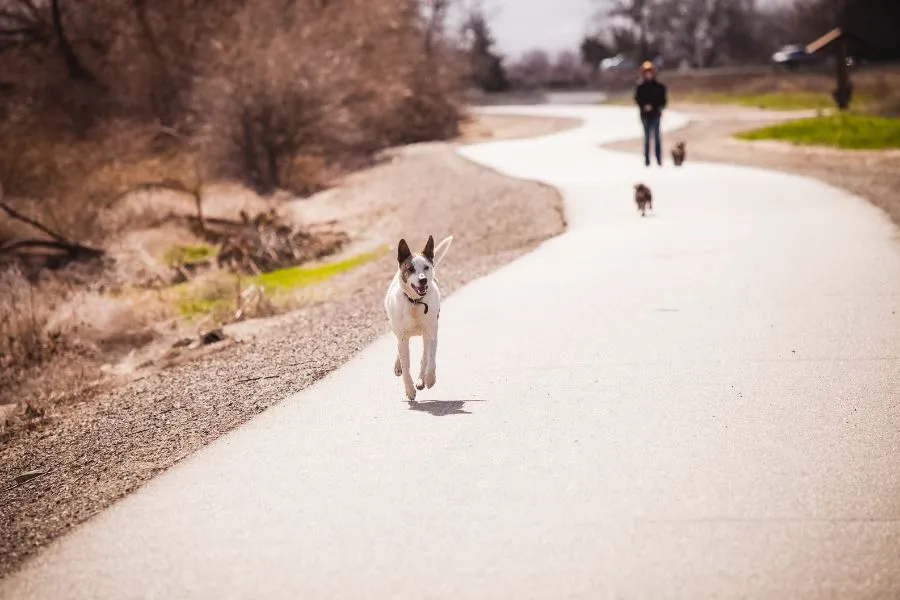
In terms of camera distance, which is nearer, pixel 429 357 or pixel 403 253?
pixel 403 253

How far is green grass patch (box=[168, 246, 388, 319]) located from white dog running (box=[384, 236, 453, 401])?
11.2 metres

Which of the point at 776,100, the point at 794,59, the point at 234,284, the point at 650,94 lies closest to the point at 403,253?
the point at 234,284

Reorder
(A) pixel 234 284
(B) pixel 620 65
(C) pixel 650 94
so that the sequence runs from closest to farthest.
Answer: (A) pixel 234 284
(C) pixel 650 94
(B) pixel 620 65

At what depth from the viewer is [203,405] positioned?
10703 millimetres

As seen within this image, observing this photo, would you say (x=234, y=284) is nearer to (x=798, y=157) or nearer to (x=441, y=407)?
(x=441, y=407)

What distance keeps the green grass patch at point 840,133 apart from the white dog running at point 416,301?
85.4 ft

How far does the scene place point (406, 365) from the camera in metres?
9.16

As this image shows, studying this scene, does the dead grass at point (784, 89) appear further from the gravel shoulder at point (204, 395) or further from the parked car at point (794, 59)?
the gravel shoulder at point (204, 395)

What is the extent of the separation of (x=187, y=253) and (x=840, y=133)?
20.1 m

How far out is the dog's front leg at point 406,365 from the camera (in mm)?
8906

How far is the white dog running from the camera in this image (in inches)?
328

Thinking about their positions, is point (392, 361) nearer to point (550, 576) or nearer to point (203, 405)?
point (203, 405)

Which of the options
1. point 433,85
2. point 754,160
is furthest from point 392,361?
point 433,85

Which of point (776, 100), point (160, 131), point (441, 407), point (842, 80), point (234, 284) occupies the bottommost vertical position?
point (234, 284)
